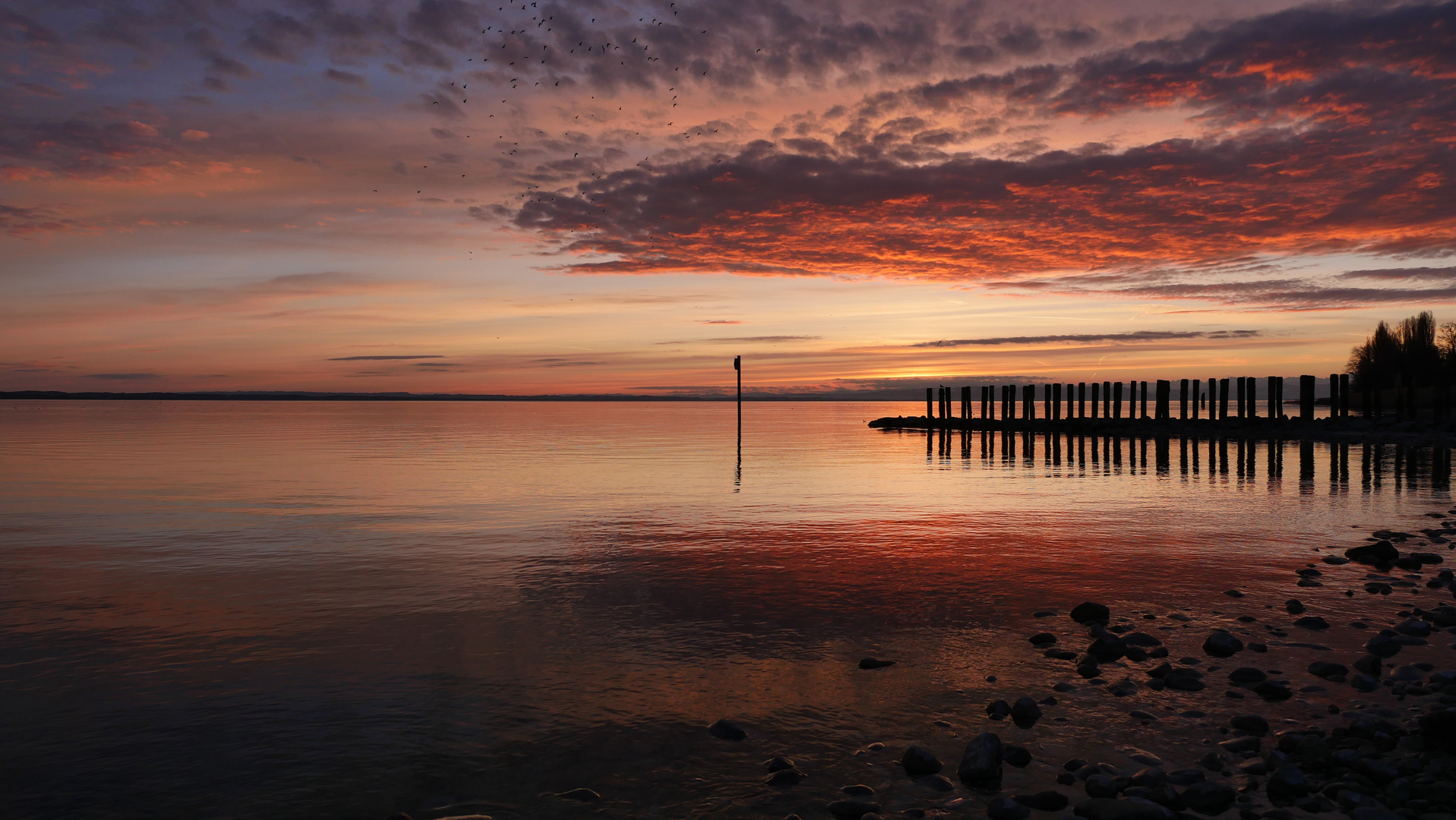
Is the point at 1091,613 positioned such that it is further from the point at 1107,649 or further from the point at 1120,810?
the point at 1120,810

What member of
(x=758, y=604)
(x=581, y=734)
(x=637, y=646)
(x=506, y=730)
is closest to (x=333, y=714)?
(x=506, y=730)

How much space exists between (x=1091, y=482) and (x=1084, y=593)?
17447 millimetres

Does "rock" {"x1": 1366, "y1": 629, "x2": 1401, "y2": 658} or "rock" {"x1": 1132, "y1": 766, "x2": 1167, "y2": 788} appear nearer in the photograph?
"rock" {"x1": 1132, "y1": 766, "x2": 1167, "y2": 788}

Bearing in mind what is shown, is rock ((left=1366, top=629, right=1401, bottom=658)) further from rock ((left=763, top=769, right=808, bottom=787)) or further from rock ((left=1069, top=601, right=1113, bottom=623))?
rock ((left=763, top=769, right=808, bottom=787))

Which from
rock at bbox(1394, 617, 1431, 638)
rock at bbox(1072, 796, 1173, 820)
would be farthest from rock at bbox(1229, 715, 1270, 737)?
rock at bbox(1394, 617, 1431, 638)

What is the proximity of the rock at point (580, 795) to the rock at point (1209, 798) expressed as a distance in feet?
13.1

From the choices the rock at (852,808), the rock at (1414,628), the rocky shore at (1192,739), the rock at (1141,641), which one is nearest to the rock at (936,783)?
the rocky shore at (1192,739)

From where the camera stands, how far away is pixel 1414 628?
9078mm

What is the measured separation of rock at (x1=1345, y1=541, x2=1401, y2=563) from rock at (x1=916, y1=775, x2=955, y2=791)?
1134cm

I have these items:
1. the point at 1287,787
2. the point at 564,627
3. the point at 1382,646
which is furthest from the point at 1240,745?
the point at 564,627

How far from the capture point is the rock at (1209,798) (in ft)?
17.8

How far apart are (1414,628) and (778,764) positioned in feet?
25.6

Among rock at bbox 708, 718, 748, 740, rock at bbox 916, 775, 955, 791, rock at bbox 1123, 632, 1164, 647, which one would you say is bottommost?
rock at bbox 916, 775, 955, 791

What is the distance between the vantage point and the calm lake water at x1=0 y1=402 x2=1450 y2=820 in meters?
6.10
